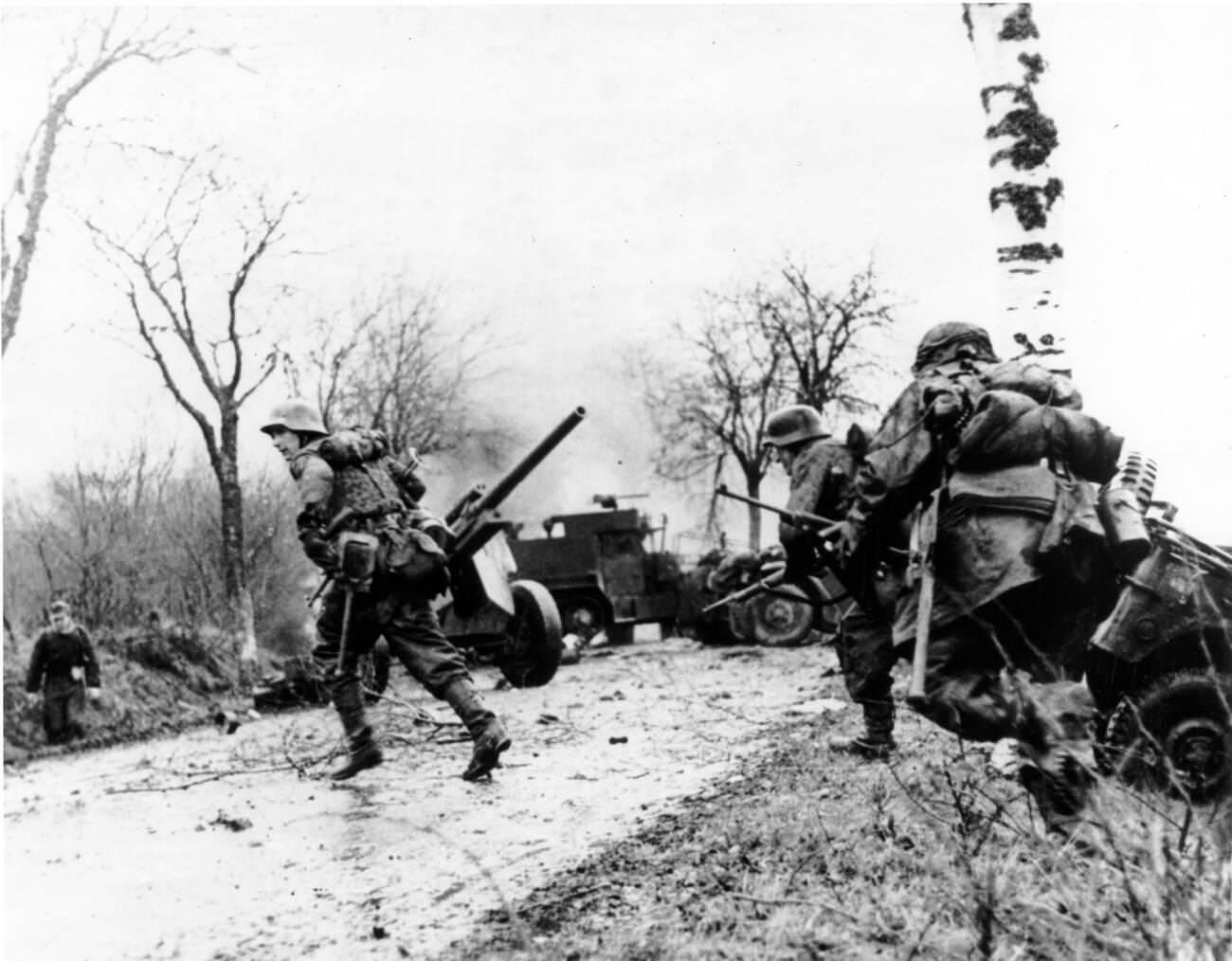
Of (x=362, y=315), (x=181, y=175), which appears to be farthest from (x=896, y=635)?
(x=362, y=315)

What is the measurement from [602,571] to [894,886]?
1404 cm

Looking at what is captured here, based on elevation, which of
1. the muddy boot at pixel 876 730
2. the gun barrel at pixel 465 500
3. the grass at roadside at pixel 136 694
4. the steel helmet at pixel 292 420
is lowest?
the grass at roadside at pixel 136 694

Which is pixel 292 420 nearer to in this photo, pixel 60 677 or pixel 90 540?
pixel 60 677

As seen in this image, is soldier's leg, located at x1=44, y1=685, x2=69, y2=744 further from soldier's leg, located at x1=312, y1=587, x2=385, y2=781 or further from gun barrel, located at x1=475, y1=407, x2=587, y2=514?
soldier's leg, located at x1=312, y1=587, x2=385, y2=781

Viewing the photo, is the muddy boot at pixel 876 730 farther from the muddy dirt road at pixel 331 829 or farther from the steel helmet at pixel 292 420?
the steel helmet at pixel 292 420

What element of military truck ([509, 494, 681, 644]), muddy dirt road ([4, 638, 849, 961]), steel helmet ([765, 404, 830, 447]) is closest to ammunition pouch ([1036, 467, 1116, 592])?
muddy dirt road ([4, 638, 849, 961])

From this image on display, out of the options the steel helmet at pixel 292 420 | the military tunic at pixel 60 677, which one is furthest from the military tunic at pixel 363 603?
the military tunic at pixel 60 677

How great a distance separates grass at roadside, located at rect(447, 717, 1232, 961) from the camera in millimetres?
2264

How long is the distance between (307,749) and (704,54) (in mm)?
4747

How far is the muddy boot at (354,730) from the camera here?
583 centimetres

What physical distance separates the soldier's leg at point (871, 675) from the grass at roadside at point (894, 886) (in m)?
0.89

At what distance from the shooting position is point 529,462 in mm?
7988

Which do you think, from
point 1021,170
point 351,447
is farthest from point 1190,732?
point 351,447

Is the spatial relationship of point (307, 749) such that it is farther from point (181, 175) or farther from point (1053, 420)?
point (181, 175)
